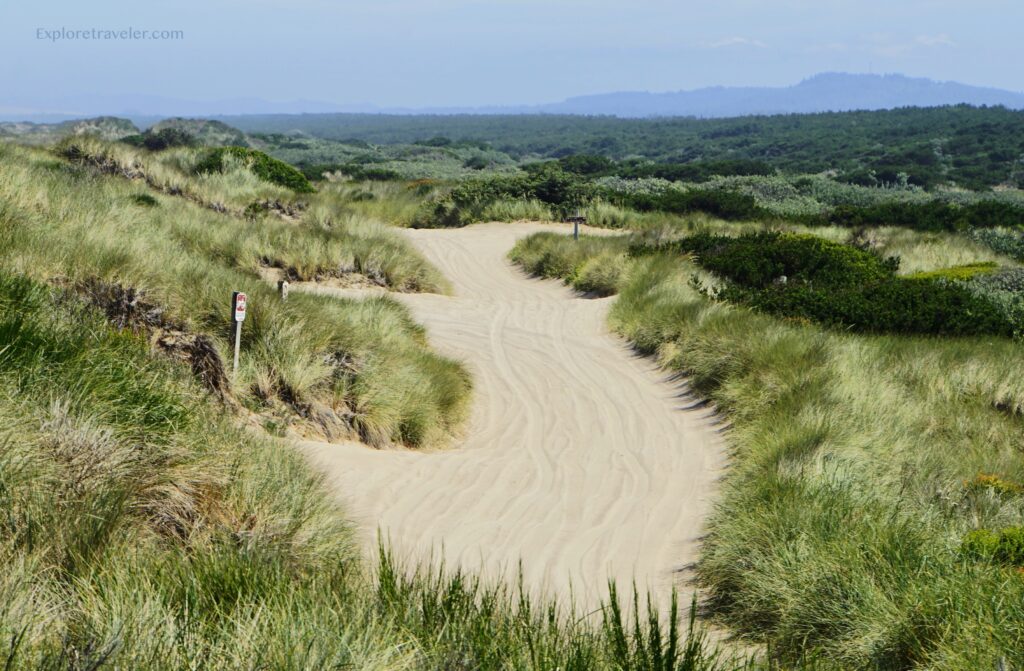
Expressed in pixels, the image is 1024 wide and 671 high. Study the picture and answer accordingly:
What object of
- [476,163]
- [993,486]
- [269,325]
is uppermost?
[476,163]

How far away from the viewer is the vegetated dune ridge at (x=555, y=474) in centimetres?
632

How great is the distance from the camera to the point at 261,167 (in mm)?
26562

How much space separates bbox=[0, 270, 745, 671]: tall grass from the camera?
128 inches

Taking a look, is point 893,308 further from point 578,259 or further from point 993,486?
point 993,486

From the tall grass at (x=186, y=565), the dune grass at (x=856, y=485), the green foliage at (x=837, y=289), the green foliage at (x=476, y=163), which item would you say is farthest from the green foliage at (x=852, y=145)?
the tall grass at (x=186, y=565)

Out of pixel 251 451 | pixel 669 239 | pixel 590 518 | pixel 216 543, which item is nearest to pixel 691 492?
pixel 590 518

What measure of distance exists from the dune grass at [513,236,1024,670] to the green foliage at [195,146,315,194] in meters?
16.1

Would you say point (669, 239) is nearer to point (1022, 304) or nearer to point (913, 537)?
point (1022, 304)

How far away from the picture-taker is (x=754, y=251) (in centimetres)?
1622

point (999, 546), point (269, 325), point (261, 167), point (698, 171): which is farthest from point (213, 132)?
point (999, 546)

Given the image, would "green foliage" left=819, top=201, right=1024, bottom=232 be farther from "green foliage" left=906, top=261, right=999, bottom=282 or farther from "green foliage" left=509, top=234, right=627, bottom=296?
"green foliage" left=509, top=234, right=627, bottom=296

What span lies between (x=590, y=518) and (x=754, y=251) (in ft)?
33.4

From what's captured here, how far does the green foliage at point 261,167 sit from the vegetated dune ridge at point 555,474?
14405 millimetres

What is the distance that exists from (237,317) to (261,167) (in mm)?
20103
